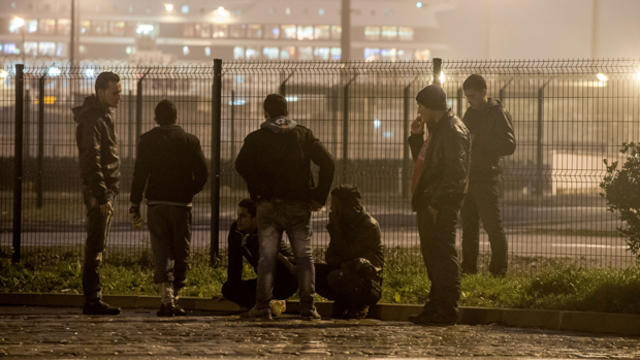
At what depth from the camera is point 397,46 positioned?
15750 centimetres

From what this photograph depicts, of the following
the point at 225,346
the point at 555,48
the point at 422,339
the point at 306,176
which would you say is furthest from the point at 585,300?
the point at 555,48

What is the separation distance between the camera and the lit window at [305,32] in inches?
6093

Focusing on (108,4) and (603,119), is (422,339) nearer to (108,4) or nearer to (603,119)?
(603,119)

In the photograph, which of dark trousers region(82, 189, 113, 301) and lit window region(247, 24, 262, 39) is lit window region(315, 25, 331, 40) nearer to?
lit window region(247, 24, 262, 39)

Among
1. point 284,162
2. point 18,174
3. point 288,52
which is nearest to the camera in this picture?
point 284,162

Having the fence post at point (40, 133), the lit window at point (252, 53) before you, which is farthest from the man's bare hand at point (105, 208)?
the lit window at point (252, 53)

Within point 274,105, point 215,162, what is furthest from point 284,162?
point 215,162

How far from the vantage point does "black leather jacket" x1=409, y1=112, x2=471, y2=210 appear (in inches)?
377

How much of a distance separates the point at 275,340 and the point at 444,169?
221 centimetres

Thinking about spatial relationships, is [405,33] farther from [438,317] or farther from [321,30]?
[438,317]

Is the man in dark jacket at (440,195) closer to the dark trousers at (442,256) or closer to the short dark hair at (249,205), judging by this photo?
the dark trousers at (442,256)

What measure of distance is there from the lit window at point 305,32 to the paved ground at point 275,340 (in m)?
146

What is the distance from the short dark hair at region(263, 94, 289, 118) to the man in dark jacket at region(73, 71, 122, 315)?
1447 mm

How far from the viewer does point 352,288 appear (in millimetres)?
9930
